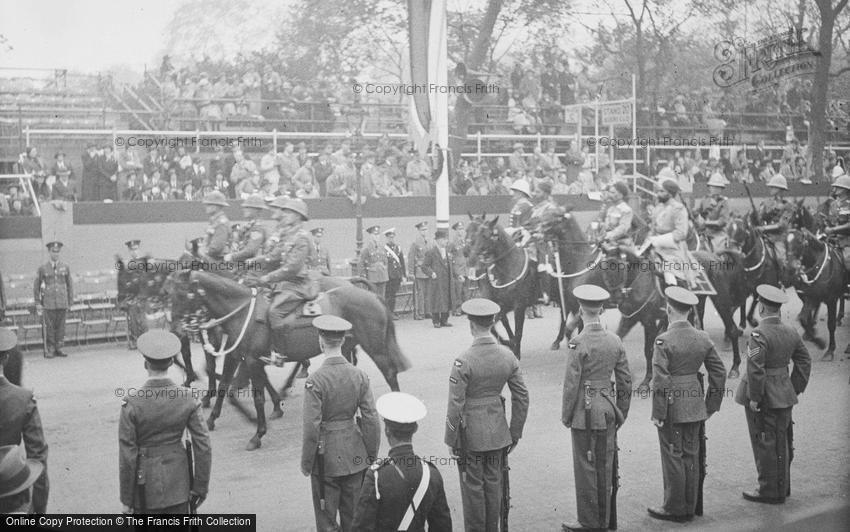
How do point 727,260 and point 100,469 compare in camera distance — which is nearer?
point 100,469

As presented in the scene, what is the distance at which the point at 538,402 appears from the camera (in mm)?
9711

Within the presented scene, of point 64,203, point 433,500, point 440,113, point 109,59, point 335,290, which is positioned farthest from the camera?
point 64,203

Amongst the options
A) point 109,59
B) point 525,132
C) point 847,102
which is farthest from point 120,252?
point 847,102

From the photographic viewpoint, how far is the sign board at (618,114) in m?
16.7

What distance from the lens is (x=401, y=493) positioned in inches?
179

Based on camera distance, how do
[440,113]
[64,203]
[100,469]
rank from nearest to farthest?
1. [100,469]
2. [440,113]
3. [64,203]

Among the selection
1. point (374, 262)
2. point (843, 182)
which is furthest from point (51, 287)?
point (843, 182)

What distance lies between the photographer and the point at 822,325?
1375 centimetres

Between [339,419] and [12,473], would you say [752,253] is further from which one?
[12,473]

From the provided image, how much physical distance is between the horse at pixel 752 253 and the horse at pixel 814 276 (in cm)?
32

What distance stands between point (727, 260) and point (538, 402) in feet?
12.5

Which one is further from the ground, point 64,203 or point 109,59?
point 109,59

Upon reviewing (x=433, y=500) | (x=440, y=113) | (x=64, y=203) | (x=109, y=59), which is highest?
(x=109, y=59)

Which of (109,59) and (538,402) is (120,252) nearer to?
(109,59)
